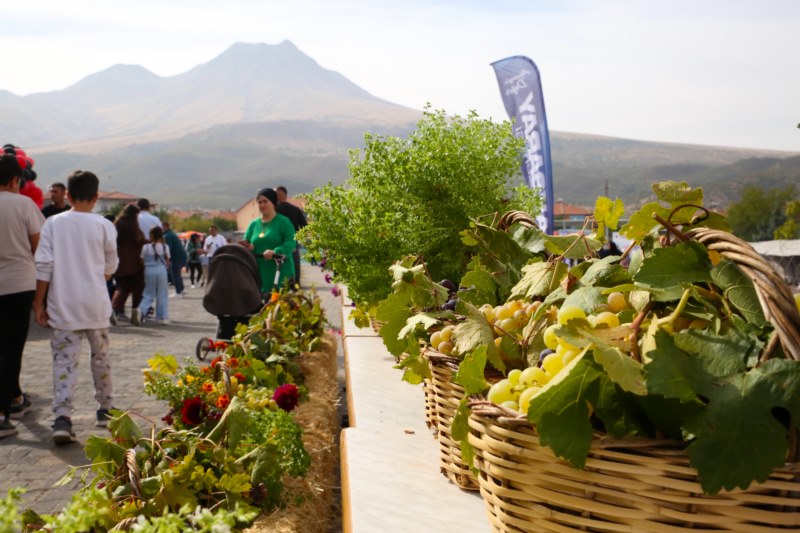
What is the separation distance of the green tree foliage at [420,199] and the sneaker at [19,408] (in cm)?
368

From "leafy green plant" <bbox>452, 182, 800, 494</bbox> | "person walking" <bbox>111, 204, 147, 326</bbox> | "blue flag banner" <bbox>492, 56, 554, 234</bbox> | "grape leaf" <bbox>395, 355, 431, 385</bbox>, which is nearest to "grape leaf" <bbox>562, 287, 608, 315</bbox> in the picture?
"leafy green plant" <bbox>452, 182, 800, 494</bbox>

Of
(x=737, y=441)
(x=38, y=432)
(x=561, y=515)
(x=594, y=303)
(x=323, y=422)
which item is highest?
(x=594, y=303)

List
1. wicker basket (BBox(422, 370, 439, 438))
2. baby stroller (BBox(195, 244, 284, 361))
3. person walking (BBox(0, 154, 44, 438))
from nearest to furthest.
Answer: wicker basket (BBox(422, 370, 439, 438)), person walking (BBox(0, 154, 44, 438)), baby stroller (BBox(195, 244, 284, 361))

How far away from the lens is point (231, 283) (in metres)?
7.72

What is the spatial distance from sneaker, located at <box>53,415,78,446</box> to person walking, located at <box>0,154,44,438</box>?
0.48 metres

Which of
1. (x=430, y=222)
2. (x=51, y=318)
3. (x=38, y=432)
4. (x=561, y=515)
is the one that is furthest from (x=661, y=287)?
(x=38, y=432)

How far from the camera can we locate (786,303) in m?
1.14

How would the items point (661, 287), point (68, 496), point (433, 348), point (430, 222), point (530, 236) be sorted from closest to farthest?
point (661, 287) → point (433, 348) → point (530, 236) → point (430, 222) → point (68, 496)

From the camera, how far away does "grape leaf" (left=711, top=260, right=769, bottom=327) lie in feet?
4.15

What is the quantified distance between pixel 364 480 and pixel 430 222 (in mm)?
1680

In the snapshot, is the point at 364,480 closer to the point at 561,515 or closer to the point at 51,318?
the point at 561,515

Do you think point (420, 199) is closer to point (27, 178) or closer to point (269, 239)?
point (269, 239)

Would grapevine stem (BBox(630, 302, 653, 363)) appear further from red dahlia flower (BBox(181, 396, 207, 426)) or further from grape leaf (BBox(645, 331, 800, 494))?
red dahlia flower (BBox(181, 396, 207, 426))

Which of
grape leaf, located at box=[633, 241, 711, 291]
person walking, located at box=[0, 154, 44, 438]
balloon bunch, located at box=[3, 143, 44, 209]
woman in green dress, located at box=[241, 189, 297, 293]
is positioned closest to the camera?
grape leaf, located at box=[633, 241, 711, 291]
